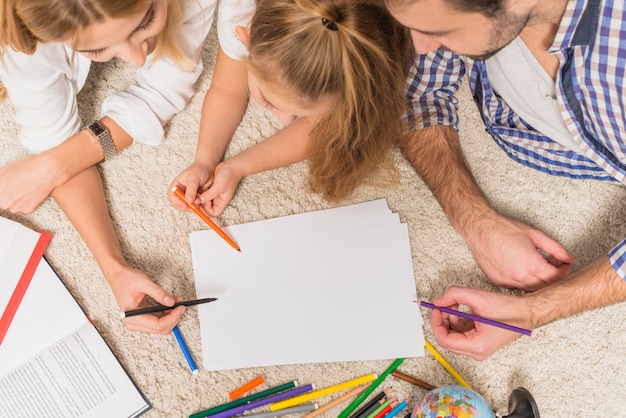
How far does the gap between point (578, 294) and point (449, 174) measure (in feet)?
0.90

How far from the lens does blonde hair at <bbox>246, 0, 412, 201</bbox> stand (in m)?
0.70

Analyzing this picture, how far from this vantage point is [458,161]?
1.04 meters

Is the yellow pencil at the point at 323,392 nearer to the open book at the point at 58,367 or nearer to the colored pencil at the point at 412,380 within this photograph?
the colored pencil at the point at 412,380

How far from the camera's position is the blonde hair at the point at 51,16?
2.30 ft

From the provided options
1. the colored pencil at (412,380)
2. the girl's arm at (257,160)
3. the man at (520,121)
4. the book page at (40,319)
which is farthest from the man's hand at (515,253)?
the book page at (40,319)

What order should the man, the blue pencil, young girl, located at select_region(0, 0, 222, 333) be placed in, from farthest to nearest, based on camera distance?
the blue pencil, young girl, located at select_region(0, 0, 222, 333), the man

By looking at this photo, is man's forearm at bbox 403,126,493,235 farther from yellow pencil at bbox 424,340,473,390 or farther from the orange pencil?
the orange pencil

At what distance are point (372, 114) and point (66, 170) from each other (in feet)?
1.71

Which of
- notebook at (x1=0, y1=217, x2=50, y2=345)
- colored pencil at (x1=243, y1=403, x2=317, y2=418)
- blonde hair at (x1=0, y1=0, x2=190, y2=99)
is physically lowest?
colored pencil at (x1=243, y1=403, x2=317, y2=418)

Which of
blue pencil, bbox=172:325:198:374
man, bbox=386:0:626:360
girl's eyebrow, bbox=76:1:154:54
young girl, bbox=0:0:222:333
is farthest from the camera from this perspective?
blue pencil, bbox=172:325:198:374

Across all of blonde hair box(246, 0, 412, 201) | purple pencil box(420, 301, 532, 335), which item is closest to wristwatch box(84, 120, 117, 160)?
blonde hair box(246, 0, 412, 201)

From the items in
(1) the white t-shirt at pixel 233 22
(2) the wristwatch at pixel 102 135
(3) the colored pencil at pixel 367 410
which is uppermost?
(1) the white t-shirt at pixel 233 22

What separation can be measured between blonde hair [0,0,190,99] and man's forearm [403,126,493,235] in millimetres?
509

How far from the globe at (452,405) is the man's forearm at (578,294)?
16cm
